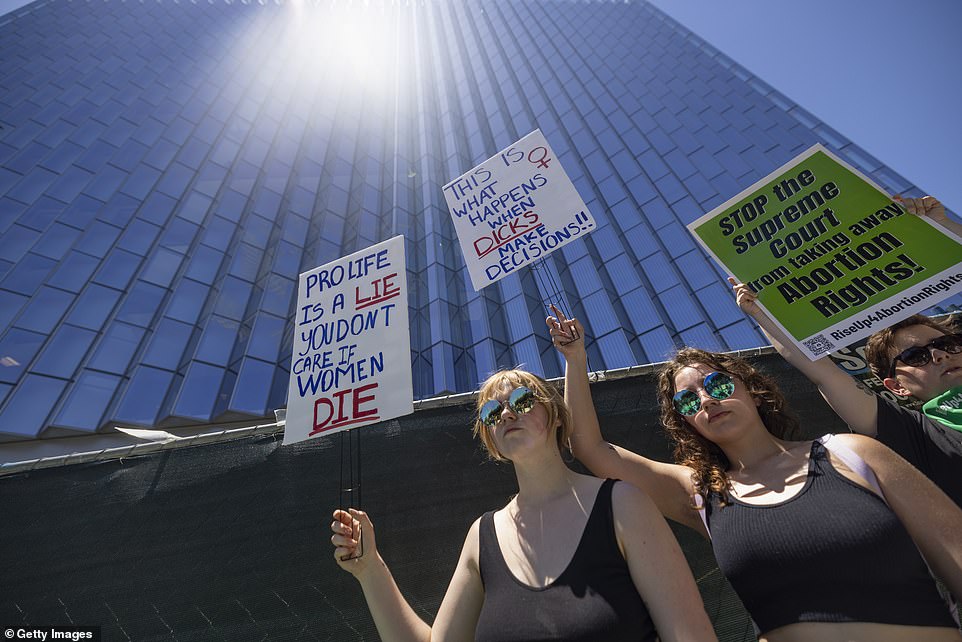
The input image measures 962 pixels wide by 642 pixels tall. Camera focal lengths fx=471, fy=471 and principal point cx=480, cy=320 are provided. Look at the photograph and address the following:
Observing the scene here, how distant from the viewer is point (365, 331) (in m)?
3.59

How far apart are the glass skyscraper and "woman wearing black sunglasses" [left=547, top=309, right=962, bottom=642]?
40.2 ft

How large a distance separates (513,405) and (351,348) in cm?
162

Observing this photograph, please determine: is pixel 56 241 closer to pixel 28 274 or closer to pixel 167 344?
pixel 28 274

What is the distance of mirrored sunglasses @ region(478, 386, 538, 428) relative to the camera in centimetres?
238

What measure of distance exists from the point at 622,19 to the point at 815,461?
151 ft

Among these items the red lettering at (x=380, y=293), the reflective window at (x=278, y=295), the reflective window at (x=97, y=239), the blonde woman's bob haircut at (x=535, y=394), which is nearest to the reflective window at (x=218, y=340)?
the reflective window at (x=278, y=295)

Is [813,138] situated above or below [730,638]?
above

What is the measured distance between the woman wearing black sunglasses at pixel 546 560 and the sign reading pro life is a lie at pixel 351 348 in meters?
0.71

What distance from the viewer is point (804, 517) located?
1.83m

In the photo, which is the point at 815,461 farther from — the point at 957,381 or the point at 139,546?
the point at 139,546

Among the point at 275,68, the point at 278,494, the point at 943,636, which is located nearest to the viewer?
the point at 943,636

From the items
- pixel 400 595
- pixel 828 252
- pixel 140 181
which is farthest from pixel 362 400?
pixel 140 181

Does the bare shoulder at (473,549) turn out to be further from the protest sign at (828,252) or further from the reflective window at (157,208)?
the reflective window at (157,208)

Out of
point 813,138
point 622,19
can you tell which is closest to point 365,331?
point 813,138
